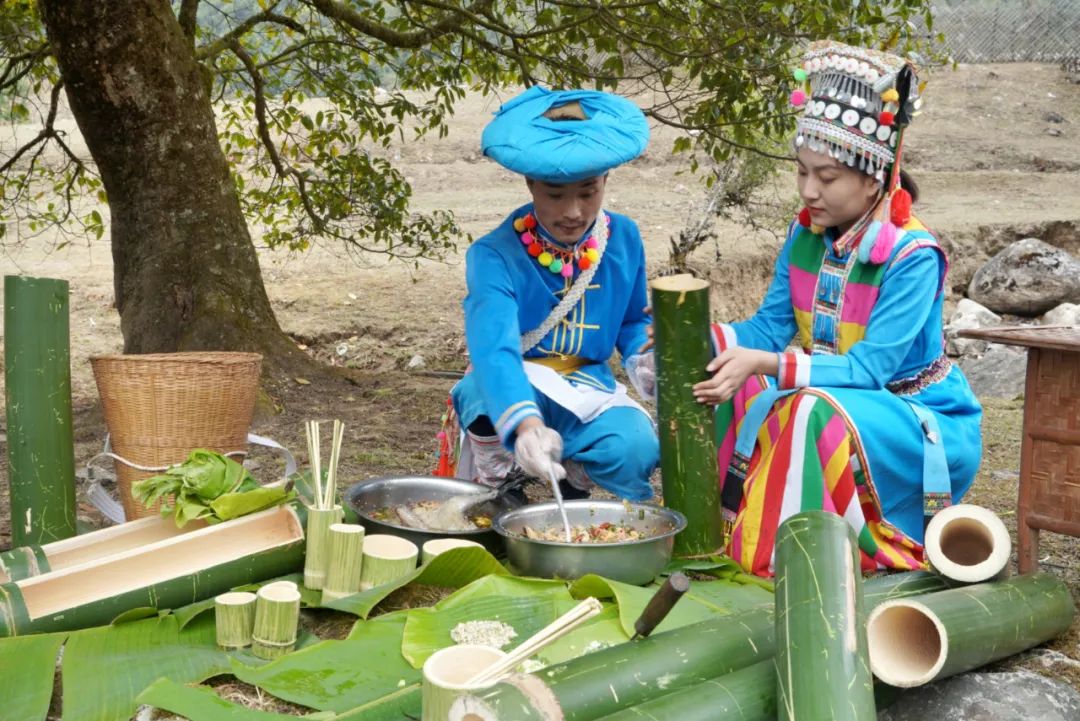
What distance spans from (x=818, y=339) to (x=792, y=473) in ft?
1.82

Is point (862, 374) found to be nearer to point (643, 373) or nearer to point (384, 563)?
point (643, 373)

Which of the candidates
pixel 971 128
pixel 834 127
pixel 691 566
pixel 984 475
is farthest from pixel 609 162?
pixel 971 128

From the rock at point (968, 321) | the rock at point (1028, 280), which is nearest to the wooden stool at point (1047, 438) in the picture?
the rock at point (968, 321)

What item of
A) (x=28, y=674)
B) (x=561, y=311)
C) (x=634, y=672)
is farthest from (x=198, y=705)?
(x=561, y=311)

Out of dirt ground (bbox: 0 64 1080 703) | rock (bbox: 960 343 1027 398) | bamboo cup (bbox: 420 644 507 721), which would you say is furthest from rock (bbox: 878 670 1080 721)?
rock (bbox: 960 343 1027 398)

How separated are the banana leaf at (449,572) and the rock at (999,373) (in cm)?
605

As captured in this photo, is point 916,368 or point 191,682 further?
point 916,368

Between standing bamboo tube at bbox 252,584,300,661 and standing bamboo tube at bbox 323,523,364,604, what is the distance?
0.78ft

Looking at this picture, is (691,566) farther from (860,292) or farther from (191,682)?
(191,682)

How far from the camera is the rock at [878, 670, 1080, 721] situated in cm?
248

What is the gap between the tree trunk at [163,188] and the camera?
554 centimetres

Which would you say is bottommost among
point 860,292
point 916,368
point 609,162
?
point 916,368

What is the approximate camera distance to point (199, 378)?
369 cm

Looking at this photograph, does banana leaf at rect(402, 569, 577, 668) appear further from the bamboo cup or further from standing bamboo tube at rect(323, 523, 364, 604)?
the bamboo cup
